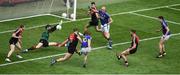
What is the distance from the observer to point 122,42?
95.0 ft

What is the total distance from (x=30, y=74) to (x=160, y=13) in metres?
15.4

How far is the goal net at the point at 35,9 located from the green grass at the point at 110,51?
27.7 inches

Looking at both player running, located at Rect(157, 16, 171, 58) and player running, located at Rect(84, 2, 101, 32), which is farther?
player running, located at Rect(84, 2, 101, 32)

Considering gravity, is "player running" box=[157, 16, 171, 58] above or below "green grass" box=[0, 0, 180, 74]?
above

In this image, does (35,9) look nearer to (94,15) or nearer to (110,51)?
(94,15)

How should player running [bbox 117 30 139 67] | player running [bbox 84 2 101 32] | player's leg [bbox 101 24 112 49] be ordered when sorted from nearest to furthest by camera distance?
player running [bbox 117 30 139 67]
player's leg [bbox 101 24 112 49]
player running [bbox 84 2 101 32]

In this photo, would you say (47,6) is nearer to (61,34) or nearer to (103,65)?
(61,34)

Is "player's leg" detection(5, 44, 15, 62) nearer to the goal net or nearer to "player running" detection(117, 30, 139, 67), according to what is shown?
"player running" detection(117, 30, 139, 67)

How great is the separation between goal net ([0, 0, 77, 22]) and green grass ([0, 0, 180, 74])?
2.31 ft

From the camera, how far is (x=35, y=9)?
3522cm

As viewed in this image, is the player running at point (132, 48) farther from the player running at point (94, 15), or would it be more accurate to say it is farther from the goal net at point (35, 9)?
the goal net at point (35, 9)

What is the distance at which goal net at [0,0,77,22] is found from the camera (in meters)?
34.3

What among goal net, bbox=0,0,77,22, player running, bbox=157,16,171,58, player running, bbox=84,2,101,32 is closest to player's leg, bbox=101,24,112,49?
player running, bbox=84,2,101,32

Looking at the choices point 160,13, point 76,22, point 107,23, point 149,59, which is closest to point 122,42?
point 107,23
